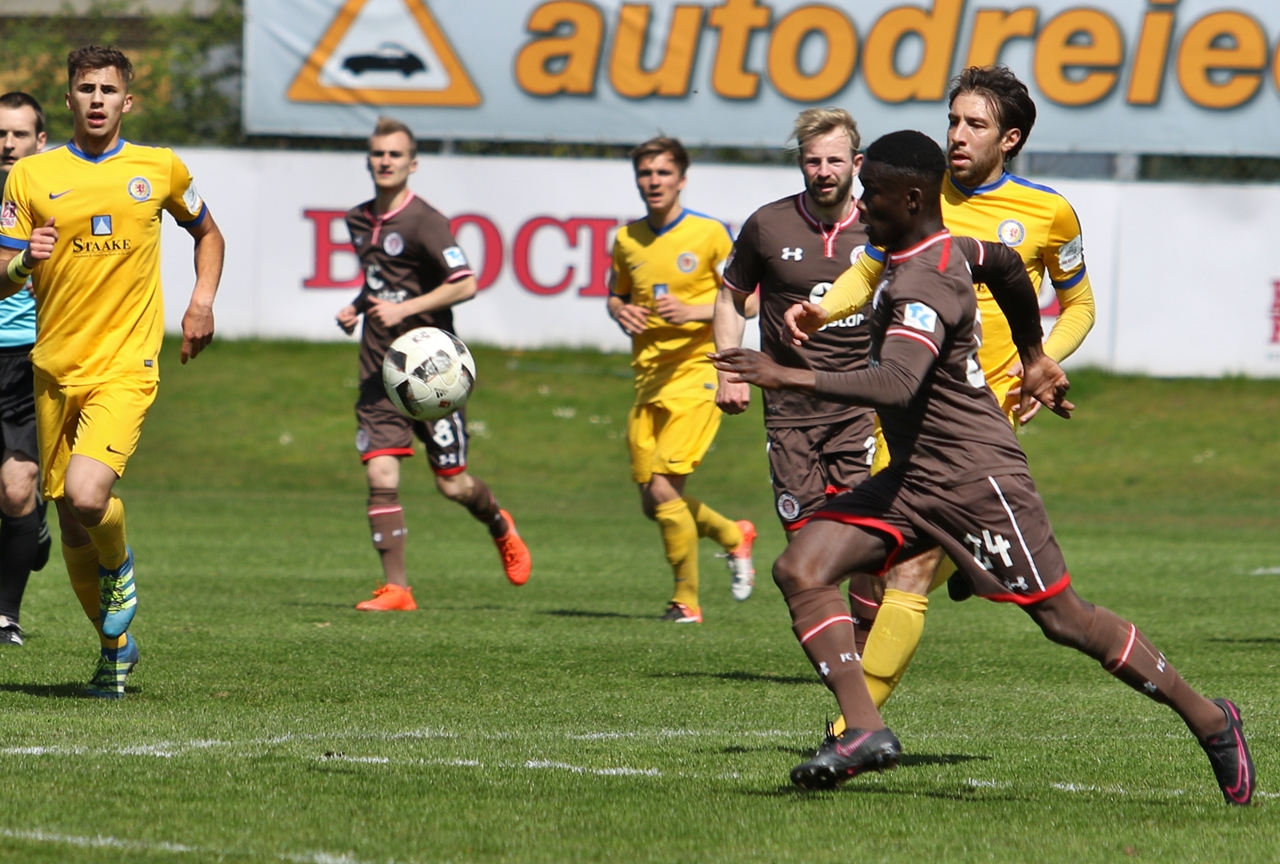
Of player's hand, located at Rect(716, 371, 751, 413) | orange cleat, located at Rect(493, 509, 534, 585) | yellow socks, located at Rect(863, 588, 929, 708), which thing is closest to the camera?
yellow socks, located at Rect(863, 588, 929, 708)

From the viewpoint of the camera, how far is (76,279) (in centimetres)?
658

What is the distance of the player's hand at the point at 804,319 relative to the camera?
16.9 ft

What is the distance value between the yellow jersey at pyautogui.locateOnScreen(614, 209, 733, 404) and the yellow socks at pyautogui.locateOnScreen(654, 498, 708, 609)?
652 millimetres

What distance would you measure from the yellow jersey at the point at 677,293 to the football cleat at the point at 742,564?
96 cm

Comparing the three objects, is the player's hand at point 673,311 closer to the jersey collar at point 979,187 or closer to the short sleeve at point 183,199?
the jersey collar at point 979,187

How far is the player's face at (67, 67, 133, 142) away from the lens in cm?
657

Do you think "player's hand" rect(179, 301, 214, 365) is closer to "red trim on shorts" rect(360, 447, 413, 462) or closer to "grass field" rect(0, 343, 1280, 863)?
"grass field" rect(0, 343, 1280, 863)

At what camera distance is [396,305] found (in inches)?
400

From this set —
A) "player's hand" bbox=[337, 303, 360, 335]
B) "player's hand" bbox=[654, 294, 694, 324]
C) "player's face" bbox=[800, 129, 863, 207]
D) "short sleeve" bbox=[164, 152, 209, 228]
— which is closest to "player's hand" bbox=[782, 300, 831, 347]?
"player's face" bbox=[800, 129, 863, 207]

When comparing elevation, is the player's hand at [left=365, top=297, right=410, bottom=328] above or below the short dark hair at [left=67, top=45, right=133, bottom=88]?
below

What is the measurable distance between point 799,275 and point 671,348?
98.1 inches

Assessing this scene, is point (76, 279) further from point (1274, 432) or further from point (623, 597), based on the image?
point (1274, 432)

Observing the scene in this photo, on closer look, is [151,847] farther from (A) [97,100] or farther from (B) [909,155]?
(A) [97,100]

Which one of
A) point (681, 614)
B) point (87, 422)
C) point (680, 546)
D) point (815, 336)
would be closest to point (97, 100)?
point (87, 422)
